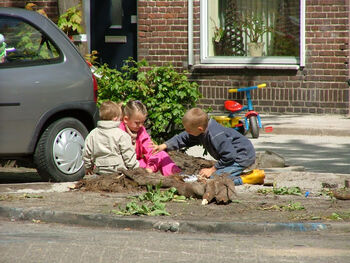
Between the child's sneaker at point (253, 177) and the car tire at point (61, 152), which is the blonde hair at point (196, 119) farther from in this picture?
the car tire at point (61, 152)

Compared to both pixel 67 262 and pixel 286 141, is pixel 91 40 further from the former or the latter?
pixel 67 262

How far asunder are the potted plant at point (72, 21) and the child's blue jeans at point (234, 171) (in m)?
5.55

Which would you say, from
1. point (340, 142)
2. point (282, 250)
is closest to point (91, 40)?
point (340, 142)

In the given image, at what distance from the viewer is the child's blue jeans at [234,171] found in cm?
872

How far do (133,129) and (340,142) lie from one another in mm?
5296

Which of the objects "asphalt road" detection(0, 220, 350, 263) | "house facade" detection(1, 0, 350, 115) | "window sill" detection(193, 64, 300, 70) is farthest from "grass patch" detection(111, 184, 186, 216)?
"window sill" detection(193, 64, 300, 70)

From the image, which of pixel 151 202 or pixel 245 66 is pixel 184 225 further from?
pixel 245 66

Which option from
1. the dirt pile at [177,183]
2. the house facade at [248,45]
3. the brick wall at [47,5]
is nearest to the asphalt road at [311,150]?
the dirt pile at [177,183]

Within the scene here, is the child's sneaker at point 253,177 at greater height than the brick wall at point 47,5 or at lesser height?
lesser

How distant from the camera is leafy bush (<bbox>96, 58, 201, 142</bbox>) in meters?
10.4

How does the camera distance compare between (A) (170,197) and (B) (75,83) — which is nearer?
(A) (170,197)

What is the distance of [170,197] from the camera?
7.92 metres

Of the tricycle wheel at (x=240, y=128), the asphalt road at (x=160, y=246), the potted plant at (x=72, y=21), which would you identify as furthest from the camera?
the potted plant at (x=72, y=21)

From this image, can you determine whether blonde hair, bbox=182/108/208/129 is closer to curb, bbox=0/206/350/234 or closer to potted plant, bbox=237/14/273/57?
curb, bbox=0/206/350/234
